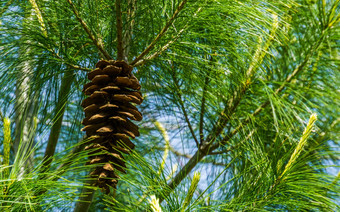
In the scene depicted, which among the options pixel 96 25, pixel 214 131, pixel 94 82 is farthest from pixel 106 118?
pixel 214 131

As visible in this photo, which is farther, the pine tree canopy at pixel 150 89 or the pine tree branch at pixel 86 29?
the pine tree branch at pixel 86 29

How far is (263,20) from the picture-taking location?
930 mm

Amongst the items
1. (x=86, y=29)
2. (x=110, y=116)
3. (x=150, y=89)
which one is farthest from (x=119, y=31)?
(x=150, y=89)

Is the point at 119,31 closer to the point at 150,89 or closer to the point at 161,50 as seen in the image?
the point at 161,50

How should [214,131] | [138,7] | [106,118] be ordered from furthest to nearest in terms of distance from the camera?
[214,131] < [138,7] < [106,118]

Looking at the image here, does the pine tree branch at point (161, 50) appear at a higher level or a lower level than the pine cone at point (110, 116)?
higher

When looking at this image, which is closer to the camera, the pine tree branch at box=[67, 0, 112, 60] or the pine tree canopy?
the pine tree canopy

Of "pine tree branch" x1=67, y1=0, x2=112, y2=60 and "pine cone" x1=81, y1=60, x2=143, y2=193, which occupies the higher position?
"pine tree branch" x1=67, y1=0, x2=112, y2=60

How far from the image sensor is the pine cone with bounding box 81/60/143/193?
856mm

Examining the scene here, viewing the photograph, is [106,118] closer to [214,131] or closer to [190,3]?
[190,3]

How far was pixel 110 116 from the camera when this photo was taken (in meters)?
0.89

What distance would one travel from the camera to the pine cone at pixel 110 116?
0.86 m

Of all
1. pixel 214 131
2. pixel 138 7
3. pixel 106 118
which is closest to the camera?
pixel 106 118

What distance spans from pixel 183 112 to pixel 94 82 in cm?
53
